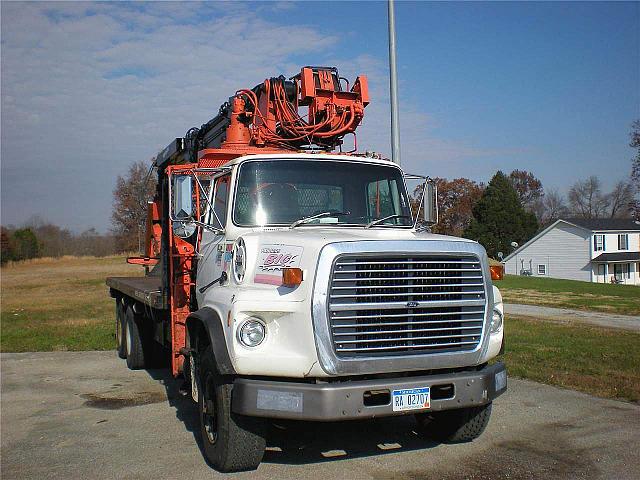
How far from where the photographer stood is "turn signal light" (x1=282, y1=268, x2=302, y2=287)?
4758mm

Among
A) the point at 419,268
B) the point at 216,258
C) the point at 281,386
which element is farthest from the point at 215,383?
the point at 419,268

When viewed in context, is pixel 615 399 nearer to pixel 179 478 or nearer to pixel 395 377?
pixel 395 377

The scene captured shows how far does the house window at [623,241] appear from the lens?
55344 millimetres

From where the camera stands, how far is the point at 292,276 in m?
4.75

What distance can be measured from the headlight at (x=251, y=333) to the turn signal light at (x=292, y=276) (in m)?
0.43

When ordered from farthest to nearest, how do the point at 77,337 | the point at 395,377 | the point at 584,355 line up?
1. the point at 77,337
2. the point at 584,355
3. the point at 395,377

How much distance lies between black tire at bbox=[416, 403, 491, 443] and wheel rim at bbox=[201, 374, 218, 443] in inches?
82.1

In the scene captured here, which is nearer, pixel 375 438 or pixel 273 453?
pixel 273 453

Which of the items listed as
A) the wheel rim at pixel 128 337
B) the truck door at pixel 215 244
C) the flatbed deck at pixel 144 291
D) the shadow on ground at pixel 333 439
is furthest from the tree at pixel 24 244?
the truck door at pixel 215 244

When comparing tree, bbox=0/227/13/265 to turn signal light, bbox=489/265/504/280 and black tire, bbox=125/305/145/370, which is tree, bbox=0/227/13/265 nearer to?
black tire, bbox=125/305/145/370

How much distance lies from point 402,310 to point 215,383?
5.21ft

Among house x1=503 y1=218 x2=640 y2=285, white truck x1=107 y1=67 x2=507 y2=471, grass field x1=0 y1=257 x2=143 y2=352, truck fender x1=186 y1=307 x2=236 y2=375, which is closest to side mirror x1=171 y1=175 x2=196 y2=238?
white truck x1=107 y1=67 x2=507 y2=471

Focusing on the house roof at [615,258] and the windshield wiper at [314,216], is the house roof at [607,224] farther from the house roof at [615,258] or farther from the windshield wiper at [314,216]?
the windshield wiper at [314,216]

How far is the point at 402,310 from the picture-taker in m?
4.98
